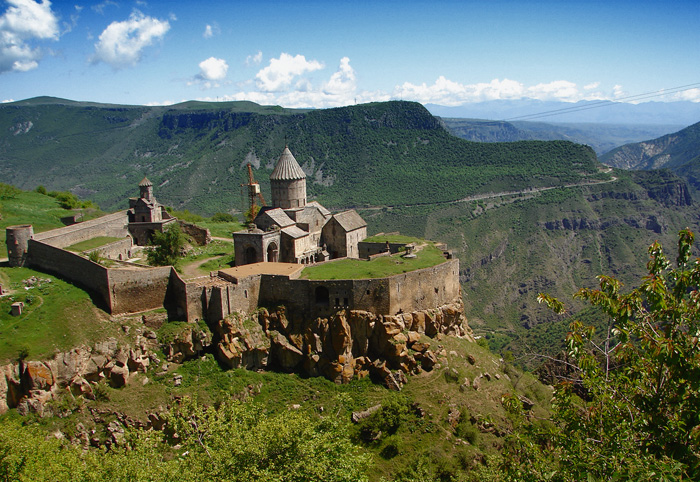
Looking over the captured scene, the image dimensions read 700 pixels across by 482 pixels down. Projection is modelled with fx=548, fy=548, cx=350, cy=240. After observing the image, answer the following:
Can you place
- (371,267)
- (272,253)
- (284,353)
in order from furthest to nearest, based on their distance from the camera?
(272,253)
(371,267)
(284,353)

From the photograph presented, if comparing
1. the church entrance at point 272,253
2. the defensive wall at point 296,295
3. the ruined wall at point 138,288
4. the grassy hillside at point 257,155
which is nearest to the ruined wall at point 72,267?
the ruined wall at point 138,288

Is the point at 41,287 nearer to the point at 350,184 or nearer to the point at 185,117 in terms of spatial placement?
the point at 350,184

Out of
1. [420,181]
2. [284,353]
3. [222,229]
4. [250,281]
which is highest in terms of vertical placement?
[420,181]

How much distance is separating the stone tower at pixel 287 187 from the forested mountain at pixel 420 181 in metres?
40.9

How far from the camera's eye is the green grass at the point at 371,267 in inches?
1397

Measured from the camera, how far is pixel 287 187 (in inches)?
1768

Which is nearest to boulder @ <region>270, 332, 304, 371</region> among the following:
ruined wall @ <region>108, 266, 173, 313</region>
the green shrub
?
ruined wall @ <region>108, 266, 173, 313</region>

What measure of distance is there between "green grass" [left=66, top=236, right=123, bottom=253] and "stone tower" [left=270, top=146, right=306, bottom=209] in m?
13.3

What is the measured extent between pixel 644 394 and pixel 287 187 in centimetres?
3617

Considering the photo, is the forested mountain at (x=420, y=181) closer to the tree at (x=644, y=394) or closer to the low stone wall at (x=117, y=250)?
the low stone wall at (x=117, y=250)

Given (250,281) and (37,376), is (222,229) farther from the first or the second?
(37,376)

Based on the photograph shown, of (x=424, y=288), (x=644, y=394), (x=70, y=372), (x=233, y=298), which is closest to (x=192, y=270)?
(x=233, y=298)

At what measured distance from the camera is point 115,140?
17338 centimetres

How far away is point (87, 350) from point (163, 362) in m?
4.28
